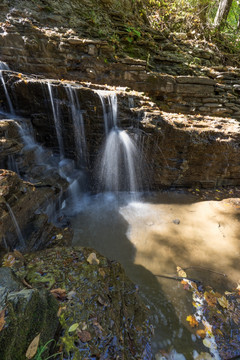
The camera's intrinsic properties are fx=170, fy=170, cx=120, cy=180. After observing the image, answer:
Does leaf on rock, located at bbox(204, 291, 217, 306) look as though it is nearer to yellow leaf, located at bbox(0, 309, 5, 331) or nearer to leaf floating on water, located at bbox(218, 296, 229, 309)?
leaf floating on water, located at bbox(218, 296, 229, 309)

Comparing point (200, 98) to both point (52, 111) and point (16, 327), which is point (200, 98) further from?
point (16, 327)

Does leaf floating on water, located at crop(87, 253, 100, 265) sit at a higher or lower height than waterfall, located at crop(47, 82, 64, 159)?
lower

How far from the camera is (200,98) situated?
784 centimetres

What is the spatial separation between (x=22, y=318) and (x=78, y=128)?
15.9 ft

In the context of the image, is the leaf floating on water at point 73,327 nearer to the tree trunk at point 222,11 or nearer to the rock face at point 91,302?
the rock face at point 91,302

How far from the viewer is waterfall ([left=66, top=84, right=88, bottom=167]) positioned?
4.99m

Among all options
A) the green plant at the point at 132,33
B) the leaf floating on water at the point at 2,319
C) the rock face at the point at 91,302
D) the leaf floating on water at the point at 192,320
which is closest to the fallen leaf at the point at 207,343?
the leaf floating on water at the point at 192,320

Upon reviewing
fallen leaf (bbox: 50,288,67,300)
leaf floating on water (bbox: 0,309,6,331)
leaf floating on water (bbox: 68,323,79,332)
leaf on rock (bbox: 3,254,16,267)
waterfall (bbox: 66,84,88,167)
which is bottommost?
leaf floating on water (bbox: 68,323,79,332)

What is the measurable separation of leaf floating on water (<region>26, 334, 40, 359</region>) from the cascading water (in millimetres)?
4569

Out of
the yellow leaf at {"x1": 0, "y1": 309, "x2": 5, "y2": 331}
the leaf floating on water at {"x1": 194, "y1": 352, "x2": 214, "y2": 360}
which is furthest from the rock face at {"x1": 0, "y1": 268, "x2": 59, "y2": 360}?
the leaf floating on water at {"x1": 194, "y1": 352, "x2": 214, "y2": 360}

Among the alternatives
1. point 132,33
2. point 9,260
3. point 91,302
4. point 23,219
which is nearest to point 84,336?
point 91,302

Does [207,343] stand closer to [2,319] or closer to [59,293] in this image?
[59,293]

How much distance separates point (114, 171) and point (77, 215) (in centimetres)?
193

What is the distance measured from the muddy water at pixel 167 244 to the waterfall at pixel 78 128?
1.37 metres
